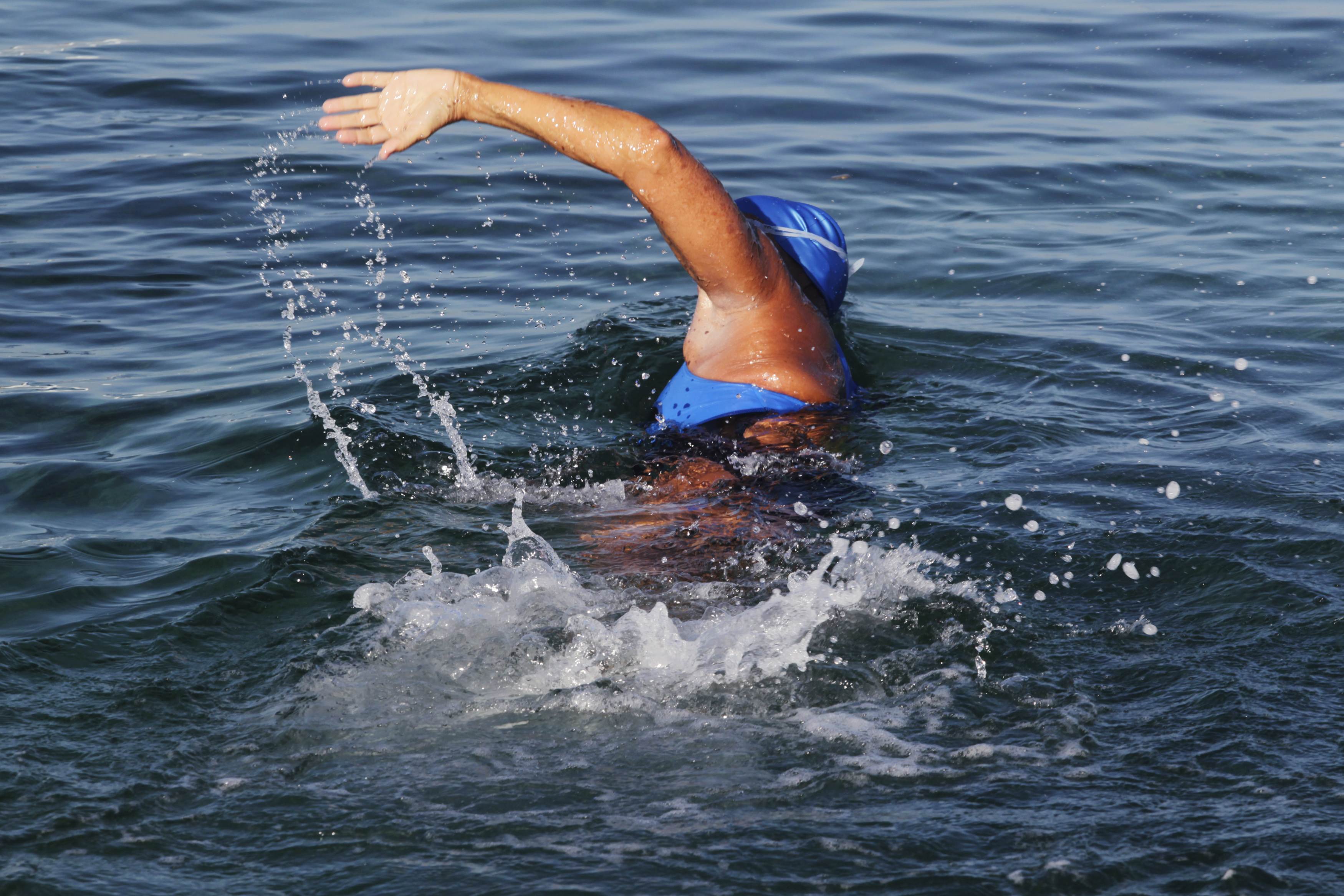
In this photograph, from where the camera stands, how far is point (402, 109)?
4777 millimetres

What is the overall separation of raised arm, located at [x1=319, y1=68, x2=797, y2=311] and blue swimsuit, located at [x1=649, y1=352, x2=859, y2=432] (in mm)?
760

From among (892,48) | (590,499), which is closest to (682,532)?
(590,499)

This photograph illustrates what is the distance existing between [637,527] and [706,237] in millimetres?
1048

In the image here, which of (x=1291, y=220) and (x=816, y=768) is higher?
(x=1291, y=220)

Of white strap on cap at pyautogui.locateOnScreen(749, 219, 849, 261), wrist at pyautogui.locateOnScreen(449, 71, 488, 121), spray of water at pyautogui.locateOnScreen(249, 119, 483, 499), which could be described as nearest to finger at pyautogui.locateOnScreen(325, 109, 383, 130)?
wrist at pyautogui.locateOnScreen(449, 71, 488, 121)

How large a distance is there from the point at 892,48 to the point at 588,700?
1170 centimetres

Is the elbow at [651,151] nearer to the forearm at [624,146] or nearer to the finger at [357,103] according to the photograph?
the forearm at [624,146]

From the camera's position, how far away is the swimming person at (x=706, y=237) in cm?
474

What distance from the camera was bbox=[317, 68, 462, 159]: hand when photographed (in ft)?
15.5

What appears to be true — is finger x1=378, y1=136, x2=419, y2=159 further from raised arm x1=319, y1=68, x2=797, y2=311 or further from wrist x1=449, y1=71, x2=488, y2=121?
wrist x1=449, y1=71, x2=488, y2=121

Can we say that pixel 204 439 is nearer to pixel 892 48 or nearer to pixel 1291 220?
pixel 1291 220

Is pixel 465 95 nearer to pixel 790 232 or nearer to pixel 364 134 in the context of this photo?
pixel 364 134

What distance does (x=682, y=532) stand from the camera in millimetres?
4820

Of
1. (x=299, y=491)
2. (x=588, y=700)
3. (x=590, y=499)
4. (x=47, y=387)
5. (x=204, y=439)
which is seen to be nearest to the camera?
(x=588, y=700)
